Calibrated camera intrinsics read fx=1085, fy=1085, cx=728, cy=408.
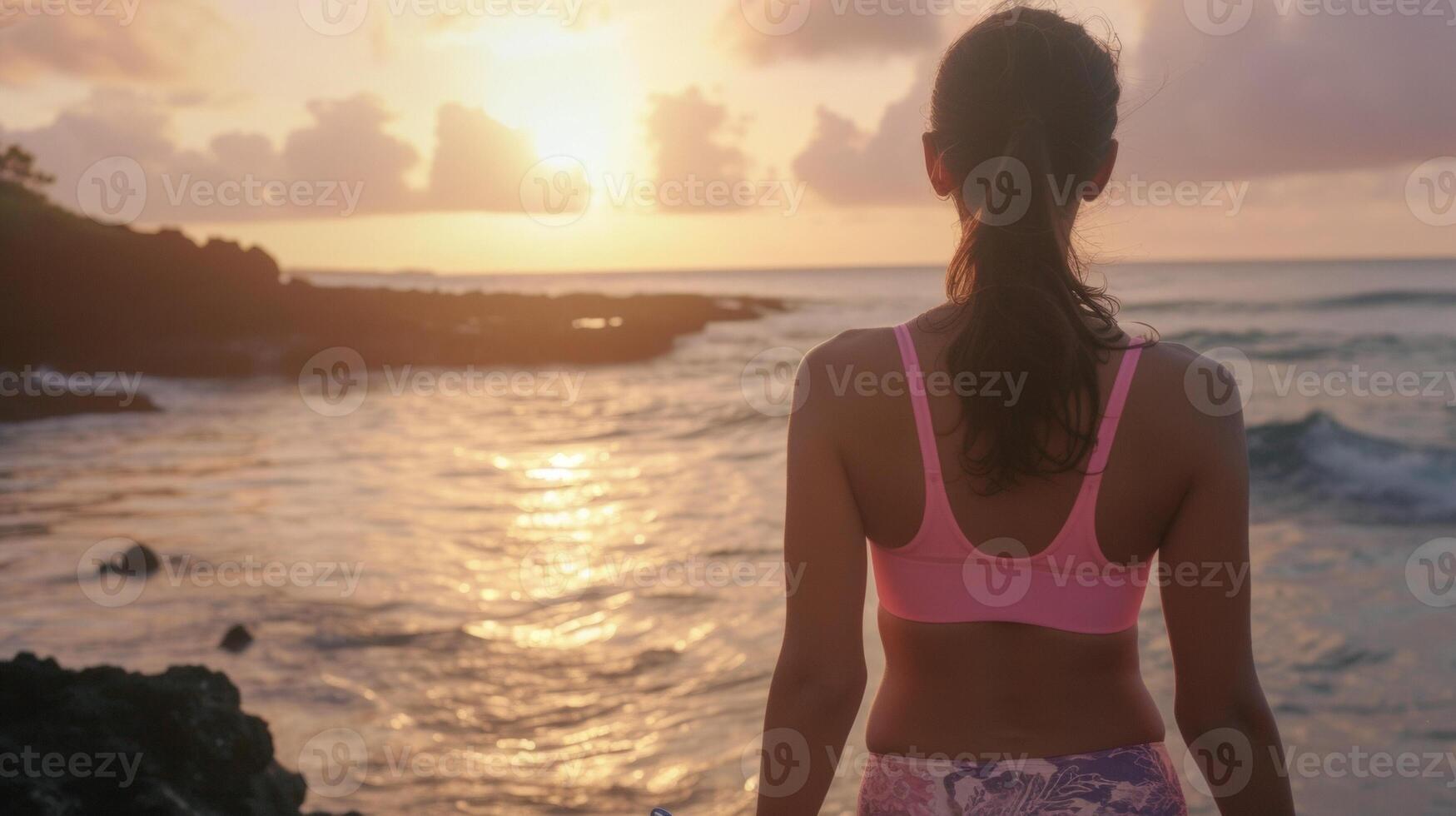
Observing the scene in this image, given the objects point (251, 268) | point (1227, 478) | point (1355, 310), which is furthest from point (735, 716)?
point (1355, 310)

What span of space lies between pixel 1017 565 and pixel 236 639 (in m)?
7.06

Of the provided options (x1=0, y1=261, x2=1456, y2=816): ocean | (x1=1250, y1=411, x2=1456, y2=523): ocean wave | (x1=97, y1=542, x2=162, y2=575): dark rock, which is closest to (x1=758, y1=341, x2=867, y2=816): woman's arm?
(x1=0, y1=261, x2=1456, y2=816): ocean

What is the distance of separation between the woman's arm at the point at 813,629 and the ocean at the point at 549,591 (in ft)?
13.9

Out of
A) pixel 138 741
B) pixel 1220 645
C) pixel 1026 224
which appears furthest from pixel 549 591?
pixel 1026 224

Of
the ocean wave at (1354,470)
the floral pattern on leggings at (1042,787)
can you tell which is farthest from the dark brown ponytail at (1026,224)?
the ocean wave at (1354,470)

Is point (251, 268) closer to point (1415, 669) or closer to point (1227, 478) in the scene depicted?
point (1415, 669)

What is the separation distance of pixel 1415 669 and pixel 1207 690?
24.4 ft

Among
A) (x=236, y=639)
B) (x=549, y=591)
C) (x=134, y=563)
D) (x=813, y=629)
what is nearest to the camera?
(x=813, y=629)

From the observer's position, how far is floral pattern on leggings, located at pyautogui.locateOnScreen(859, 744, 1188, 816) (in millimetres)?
1604

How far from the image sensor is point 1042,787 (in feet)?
5.29

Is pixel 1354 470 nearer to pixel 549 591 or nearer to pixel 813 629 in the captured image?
pixel 549 591

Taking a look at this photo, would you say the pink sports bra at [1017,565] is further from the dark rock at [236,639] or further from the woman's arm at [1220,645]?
the dark rock at [236,639]

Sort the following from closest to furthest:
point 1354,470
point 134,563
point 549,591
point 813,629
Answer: point 813,629, point 134,563, point 549,591, point 1354,470

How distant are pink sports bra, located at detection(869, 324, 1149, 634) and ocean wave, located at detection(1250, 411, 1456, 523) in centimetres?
1291
